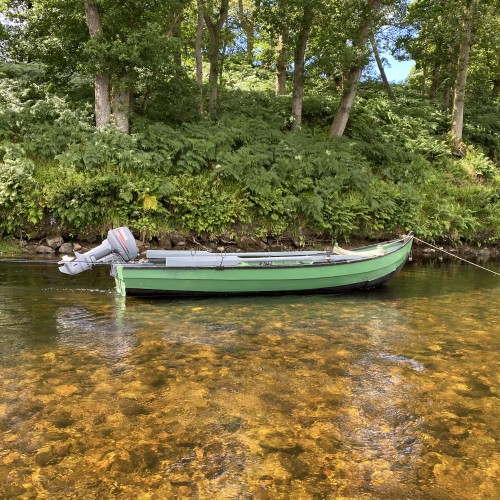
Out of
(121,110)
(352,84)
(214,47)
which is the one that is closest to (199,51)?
(214,47)

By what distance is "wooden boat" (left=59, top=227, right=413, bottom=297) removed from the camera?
9008 millimetres

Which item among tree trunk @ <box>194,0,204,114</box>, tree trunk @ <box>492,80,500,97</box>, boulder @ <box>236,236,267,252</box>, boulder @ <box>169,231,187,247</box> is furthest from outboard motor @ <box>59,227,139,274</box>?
tree trunk @ <box>492,80,500,97</box>

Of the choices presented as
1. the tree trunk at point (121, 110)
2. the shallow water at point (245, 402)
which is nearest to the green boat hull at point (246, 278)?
the shallow water at point (245, 402)

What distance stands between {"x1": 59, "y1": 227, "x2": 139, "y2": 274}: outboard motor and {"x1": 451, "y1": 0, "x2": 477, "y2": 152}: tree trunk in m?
15.5

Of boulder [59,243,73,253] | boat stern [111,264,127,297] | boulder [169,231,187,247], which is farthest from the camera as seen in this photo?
boulder [169,231,187,247]

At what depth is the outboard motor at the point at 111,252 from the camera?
29.2 ft

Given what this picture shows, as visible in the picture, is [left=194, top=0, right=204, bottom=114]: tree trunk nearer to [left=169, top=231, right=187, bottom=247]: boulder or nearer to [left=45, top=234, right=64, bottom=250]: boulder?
[left=169, top=231, right=187, bottom=247]: boulder

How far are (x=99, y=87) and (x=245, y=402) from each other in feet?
40.4

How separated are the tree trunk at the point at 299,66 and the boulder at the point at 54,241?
30.7ft

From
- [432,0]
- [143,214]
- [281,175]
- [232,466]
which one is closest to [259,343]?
[232,466]

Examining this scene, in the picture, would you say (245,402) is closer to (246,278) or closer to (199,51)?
(246,278)

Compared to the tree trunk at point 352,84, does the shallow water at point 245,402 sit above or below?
below

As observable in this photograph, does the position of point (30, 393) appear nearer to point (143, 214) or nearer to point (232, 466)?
point (232, 466)

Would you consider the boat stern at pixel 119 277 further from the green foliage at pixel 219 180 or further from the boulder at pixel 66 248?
the boulder at pixel 66 248
